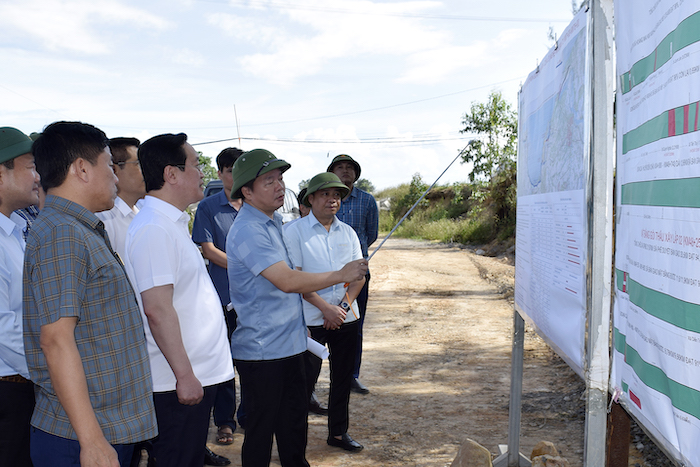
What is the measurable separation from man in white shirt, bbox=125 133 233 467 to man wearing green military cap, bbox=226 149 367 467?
34 centimetres

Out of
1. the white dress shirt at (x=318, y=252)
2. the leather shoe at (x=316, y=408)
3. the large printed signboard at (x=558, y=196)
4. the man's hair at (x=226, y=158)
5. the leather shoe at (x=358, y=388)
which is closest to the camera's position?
the large printed signboard at (x=558, y=196)

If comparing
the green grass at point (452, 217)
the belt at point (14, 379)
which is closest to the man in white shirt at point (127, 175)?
the belt at point (14, 379)

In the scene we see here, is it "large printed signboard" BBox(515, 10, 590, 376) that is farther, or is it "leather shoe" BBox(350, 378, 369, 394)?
"leather shoe" BBox(350, 378, 369, 394)

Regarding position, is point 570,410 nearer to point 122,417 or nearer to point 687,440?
point 687,440

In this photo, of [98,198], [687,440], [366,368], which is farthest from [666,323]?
[366,368]

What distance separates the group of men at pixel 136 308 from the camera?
174 cm

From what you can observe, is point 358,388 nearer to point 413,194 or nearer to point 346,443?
point 346,443

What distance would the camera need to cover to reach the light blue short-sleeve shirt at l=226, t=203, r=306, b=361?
9.41 ft

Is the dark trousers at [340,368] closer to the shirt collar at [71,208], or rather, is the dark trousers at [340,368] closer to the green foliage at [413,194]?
the shirt collar at [71,208]

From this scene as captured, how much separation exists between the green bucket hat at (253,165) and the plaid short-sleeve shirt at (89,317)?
109cm

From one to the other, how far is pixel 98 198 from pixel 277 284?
3.65ft

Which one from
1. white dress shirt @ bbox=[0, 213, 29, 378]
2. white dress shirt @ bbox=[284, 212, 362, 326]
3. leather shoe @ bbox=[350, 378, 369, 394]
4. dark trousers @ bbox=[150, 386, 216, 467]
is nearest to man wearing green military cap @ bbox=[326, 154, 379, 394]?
leather shoe @ bbox=[350, 378, 369, 394]

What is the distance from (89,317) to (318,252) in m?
2.21

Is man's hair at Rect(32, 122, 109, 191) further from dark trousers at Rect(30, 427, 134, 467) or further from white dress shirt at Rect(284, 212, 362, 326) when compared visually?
white dress shirt at Rect(284, 212, 362, 326)
